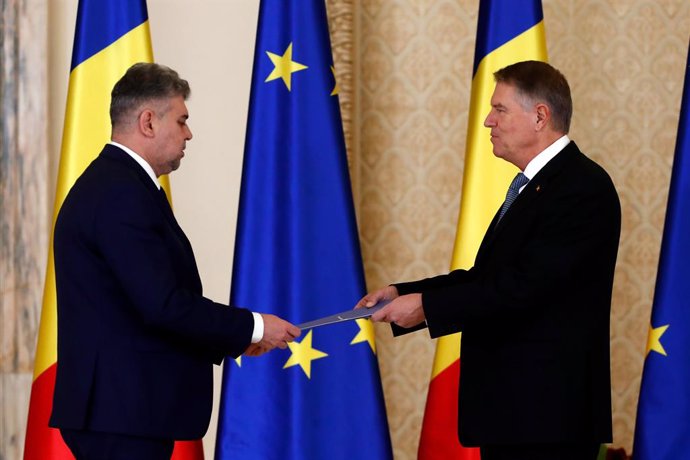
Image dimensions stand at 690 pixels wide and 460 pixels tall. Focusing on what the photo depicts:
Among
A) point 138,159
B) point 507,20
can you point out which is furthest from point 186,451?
point 507,20

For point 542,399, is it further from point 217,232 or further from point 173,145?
point 217,232

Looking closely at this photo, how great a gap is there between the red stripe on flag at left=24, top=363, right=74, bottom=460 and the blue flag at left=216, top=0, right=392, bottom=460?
0.54m

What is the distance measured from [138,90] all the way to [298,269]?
118 cm

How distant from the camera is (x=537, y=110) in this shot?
2611mm

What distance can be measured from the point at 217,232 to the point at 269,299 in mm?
Answer: 660

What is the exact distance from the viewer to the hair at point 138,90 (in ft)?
7.98

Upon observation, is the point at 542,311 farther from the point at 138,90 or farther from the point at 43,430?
the point at 43,430

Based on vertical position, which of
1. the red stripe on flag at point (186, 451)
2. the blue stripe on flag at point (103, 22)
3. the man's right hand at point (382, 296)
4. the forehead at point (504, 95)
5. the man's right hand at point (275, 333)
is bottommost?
the red stripe on flag at point (186, 451)

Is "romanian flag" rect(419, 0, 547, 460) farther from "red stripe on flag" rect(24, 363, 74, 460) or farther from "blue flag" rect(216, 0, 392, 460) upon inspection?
"red stripe on flag" rect(24, 363, 74, 460)

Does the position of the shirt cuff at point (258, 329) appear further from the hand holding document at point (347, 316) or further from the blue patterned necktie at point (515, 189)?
the blue patterned necktie at point (515, 189)

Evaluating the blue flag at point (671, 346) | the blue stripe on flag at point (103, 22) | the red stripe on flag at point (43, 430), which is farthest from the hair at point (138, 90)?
the blue flag at point (671, 346)

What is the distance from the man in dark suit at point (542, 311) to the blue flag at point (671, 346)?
0.92m

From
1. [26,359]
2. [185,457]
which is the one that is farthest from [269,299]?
[26,359]

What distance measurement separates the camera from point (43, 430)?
330cm
